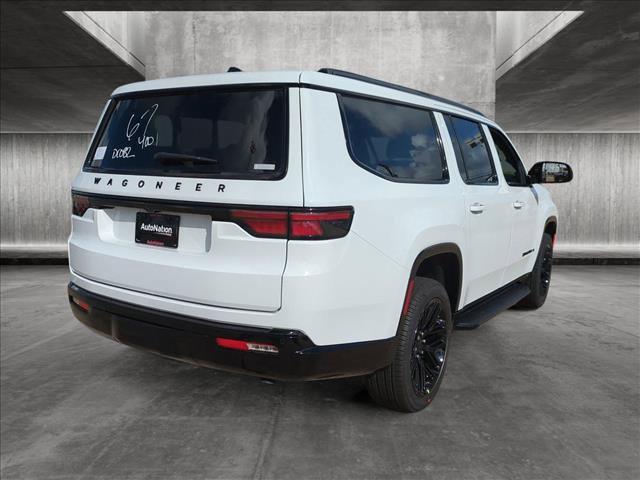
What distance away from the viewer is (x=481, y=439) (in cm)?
267

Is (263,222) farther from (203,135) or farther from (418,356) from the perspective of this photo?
(418,356)

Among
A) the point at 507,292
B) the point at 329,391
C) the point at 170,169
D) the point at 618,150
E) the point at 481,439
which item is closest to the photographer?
the point at 170,169

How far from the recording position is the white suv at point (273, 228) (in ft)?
7.14

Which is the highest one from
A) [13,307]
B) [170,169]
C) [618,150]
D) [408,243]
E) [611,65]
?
[611,65]

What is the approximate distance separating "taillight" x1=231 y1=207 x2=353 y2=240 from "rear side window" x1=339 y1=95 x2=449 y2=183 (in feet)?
1.25

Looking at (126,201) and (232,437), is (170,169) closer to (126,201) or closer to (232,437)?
(126,201)

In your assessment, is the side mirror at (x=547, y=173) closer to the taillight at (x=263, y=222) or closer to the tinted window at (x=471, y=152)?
the tinted window at (x=471, y=152)

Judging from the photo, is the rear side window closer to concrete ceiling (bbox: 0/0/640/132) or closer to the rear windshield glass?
the rear windshield glass

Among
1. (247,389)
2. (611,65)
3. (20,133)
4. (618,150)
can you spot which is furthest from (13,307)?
(618,150)

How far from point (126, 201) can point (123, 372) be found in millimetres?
1702

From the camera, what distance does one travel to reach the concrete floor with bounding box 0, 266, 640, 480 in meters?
2.41

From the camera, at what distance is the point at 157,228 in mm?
2465

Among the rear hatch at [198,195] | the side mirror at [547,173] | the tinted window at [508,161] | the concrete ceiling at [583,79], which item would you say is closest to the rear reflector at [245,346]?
the rear hatch at [198,195]

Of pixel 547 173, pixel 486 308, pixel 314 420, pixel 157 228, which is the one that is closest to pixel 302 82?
pixel 157 228
